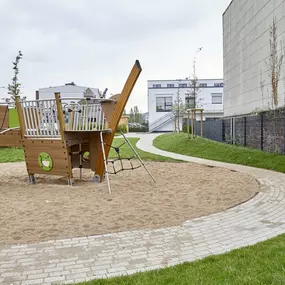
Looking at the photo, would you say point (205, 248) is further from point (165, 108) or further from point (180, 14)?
point (165, 108)

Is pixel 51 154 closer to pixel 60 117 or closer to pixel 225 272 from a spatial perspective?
pixel 60 117

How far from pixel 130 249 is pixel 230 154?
9525 mm

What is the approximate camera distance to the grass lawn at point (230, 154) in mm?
9969

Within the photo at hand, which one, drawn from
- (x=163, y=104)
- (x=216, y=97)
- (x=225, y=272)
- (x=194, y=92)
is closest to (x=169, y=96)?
(x=163, y=104)

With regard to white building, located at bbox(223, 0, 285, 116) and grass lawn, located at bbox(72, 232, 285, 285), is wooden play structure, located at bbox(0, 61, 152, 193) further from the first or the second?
white building, located at bbox(223, 0, 285, 116)

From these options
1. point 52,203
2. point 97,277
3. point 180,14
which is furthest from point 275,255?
point 180,14

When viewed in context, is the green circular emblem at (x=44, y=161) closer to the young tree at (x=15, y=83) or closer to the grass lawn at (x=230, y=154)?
the grass lawn at (x=230, y=154)

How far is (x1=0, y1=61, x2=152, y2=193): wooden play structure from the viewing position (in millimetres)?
7047

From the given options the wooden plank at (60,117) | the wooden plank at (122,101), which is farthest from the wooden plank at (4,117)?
the wooden plank at (122,101)

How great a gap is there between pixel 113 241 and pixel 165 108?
3983cm

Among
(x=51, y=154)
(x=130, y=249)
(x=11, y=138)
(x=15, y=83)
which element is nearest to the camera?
(x=130, y=249)

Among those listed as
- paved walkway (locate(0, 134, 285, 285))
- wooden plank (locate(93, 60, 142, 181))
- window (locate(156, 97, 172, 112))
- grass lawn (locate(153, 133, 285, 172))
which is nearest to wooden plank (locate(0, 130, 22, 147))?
wooden plank (locate(93, 60, 142, 181))

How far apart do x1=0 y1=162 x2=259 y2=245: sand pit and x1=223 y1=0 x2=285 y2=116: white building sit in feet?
21.0

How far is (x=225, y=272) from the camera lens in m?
2.76
